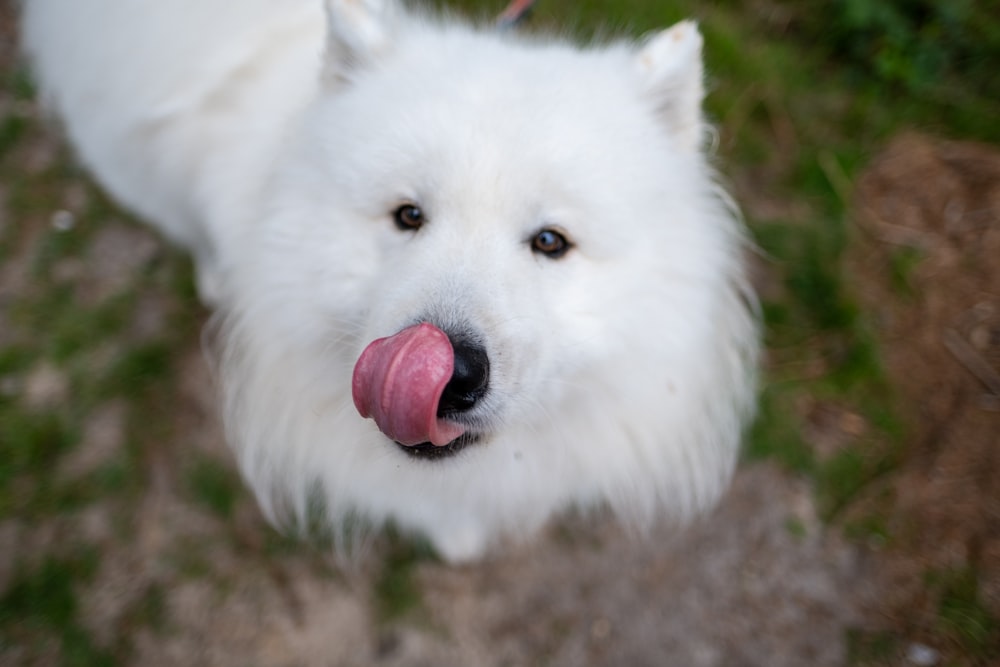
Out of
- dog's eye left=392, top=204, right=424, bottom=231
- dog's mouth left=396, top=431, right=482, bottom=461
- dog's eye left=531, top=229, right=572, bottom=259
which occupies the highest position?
dog's eye left=531, top=229, right=572, bottom=259

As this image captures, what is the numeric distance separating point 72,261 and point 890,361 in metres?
4.15

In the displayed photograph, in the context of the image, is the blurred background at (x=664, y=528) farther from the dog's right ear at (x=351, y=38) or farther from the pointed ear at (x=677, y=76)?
the dog's right ear at (x=351, y=38)

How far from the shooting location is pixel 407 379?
120 centimetres

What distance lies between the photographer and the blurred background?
8.41 ft

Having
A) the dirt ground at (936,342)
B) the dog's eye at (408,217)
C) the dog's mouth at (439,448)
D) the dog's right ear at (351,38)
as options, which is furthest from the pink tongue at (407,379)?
the dirt ground at (936,342)

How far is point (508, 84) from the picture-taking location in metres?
1.55

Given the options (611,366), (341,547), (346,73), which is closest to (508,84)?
(346,73)

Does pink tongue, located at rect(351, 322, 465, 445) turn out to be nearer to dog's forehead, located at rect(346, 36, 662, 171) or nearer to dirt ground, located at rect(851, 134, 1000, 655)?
dog's forehead, located at rect(346, 36, 662, 171)

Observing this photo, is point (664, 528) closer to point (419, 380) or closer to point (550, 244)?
point (550, 244)

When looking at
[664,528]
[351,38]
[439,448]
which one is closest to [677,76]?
[351,38]

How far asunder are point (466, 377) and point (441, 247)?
352 mm

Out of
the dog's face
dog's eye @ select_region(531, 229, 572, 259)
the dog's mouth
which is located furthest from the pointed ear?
the dog's mouth

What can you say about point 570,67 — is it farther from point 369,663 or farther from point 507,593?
point 369,663

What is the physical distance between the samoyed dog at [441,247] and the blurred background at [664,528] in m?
0.53
